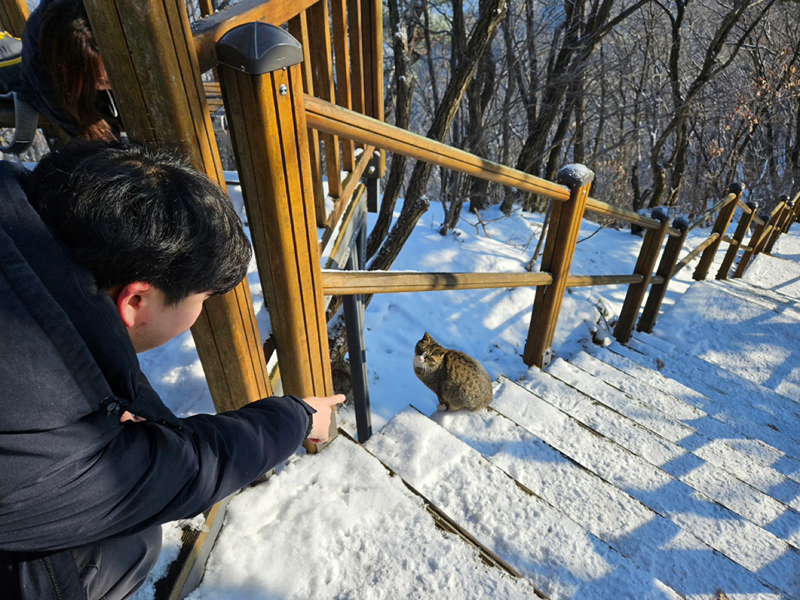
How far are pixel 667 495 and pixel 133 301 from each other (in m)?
2.04

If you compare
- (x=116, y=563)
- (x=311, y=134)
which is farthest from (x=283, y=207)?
(x=311, y=134)

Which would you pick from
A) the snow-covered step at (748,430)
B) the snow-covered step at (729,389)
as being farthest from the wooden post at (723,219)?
the snow-covered step at (748,430)

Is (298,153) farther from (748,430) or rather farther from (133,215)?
(748,430)

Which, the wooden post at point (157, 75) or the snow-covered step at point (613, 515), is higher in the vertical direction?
the wooden post at point (157, 75)

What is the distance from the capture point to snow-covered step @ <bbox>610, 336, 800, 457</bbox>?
8.78 ft

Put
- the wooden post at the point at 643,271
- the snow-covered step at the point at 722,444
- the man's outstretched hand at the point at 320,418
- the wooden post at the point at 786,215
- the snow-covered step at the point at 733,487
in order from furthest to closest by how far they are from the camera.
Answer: the wooden post at the point at 786,215 → the wooden post at the point at 643,271 → the snow-covered step at the point at 722,444 → the snow-covered step at the point at 733,487 → the man's outstretched hand at the point at 320,418

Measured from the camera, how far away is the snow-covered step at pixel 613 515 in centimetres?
145

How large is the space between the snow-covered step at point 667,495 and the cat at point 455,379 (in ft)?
0.38

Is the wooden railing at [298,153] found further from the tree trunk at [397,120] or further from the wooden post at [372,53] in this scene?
the tree trunk at [397,120]

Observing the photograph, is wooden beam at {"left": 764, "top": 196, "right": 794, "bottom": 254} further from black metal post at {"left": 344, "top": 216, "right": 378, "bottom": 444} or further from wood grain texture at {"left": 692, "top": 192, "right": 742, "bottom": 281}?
black metal post at {"left": 344, "top": 216, "right": 378, "bottom": 444}

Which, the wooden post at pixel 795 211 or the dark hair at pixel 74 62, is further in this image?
the wooden post at pixel 795 211

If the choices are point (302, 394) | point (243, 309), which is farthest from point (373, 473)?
point (243, 309)

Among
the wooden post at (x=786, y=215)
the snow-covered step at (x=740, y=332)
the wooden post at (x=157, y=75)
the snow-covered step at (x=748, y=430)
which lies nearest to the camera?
the wooden post at (x=157, y=75)

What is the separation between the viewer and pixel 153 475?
75 centimetres
